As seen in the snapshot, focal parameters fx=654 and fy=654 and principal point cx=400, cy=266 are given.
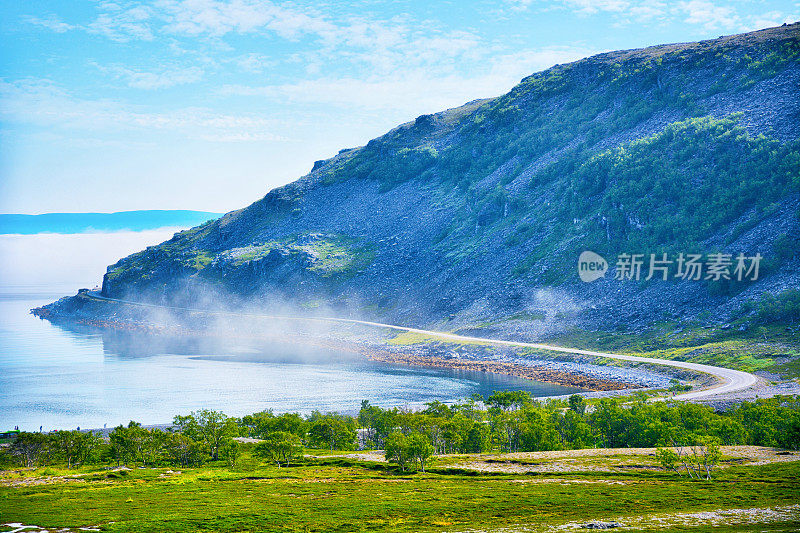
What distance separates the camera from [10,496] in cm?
5509

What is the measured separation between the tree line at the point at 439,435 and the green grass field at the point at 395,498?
236 inches

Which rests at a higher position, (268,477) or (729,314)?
(729,314)

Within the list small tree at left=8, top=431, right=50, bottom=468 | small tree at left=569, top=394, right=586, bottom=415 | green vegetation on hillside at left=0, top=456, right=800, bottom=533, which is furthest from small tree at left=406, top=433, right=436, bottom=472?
small tree at left=8, top=431, right=50, bottom=468

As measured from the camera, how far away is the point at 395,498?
54.0 meters

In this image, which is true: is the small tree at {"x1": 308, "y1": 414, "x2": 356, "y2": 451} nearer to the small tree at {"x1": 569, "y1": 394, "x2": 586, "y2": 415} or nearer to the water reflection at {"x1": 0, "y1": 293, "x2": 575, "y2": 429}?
the water reflection at {"x1": 0, "y1": 293, "x2": 575, "y2": 429}

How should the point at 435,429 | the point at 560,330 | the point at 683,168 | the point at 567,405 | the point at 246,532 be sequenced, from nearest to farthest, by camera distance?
the point at 246,532, the point at 435,429, the point at 567,405, the point at 560,330, the point at 683,168

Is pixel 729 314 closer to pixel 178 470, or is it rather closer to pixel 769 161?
pixel 769 161

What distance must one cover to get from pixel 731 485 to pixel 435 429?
3303cm

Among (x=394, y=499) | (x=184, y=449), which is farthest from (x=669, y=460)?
(x=184, y=449)

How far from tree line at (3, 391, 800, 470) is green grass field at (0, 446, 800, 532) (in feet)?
19.7

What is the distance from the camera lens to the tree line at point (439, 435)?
71.6 metres

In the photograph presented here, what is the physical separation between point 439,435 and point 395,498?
78.0 feet

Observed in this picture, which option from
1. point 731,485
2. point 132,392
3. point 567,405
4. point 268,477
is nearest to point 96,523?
point 268,477

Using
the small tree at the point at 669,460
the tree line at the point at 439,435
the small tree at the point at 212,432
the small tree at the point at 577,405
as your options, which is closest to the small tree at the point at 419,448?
the tree line at the point at 439,435
